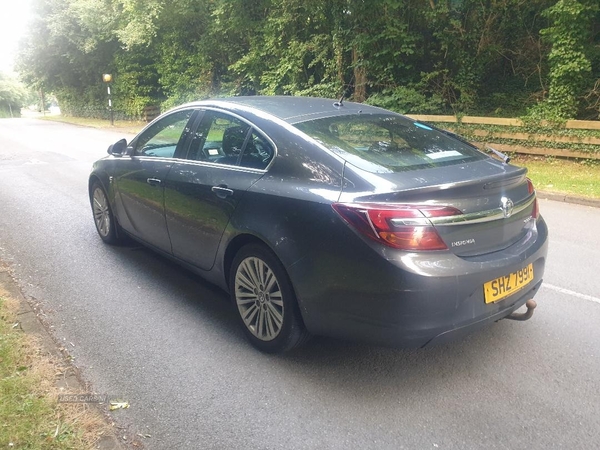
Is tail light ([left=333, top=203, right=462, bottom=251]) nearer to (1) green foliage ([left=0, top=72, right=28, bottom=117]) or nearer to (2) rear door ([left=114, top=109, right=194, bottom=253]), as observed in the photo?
(2) rear door ([left=114, top=109, right=194, bottom=253])

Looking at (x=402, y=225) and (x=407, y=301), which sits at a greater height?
(x=402, y=225)

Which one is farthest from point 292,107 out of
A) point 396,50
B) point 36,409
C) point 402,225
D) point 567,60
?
point 396,50

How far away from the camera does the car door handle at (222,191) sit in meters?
3.68

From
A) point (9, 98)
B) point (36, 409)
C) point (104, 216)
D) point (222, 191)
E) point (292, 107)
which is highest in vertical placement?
point (9, 98)

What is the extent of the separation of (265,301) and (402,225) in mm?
1161

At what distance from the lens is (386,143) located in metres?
3.58

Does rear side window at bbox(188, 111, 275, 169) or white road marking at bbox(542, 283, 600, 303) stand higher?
rear side window at bbox(188, 111, 275, 169)

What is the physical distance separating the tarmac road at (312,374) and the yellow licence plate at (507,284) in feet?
1.79

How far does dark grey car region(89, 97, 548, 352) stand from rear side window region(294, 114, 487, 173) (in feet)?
0.05

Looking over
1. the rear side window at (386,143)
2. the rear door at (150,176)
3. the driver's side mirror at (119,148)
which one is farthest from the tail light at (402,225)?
the driver's side mirror at (119,148)

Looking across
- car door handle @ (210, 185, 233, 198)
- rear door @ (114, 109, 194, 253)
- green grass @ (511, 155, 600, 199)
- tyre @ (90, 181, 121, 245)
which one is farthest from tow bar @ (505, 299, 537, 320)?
green grass @ (511, 155, 600, 199)

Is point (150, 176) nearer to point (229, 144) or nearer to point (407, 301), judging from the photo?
point (229, 144)

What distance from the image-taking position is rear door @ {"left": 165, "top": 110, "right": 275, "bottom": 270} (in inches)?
145

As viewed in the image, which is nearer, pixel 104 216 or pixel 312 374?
pixel 312 374
